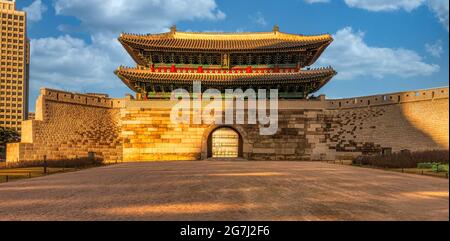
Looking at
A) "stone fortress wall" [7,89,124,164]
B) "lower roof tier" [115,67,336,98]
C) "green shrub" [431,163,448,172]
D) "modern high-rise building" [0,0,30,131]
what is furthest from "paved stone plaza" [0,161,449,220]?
"modern high-rise building" [0,0,30,131]

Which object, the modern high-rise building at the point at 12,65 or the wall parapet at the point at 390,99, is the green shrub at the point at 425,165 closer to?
the wall parapet at the point at 390,99

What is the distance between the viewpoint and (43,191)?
36.1 feet

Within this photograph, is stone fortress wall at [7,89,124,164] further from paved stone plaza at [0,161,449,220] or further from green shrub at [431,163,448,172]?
green shrub at [431,163,448,172]

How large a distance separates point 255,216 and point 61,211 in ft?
13.9

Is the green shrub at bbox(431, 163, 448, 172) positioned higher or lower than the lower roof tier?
lower

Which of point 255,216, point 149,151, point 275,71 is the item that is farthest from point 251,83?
point 255,216

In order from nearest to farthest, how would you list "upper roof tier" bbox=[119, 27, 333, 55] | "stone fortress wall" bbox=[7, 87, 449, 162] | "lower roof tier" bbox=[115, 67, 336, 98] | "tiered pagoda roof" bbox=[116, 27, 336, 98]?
"stone fortress wall" bbox=[7, 87, 449, 162] < "lower roof tier" bbox=[115, 67, 336, 98] < "tiered pagoda roof" bbox=[116, 27, 336, 98] < "upper roof tier" bbox=[119, 27, 333, 55]

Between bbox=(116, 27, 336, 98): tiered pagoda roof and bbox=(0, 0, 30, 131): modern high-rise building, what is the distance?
53.0 meters

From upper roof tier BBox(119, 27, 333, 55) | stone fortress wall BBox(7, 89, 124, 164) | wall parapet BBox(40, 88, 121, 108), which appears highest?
upper roof tier BBox(119, 27, 333, 55)

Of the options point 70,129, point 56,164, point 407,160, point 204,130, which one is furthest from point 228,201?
point 70,129

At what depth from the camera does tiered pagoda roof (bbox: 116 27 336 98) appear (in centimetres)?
3034

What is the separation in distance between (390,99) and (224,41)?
51.4 feet

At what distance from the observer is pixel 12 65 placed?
74750 mm

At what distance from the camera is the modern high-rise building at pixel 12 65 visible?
73.1m
